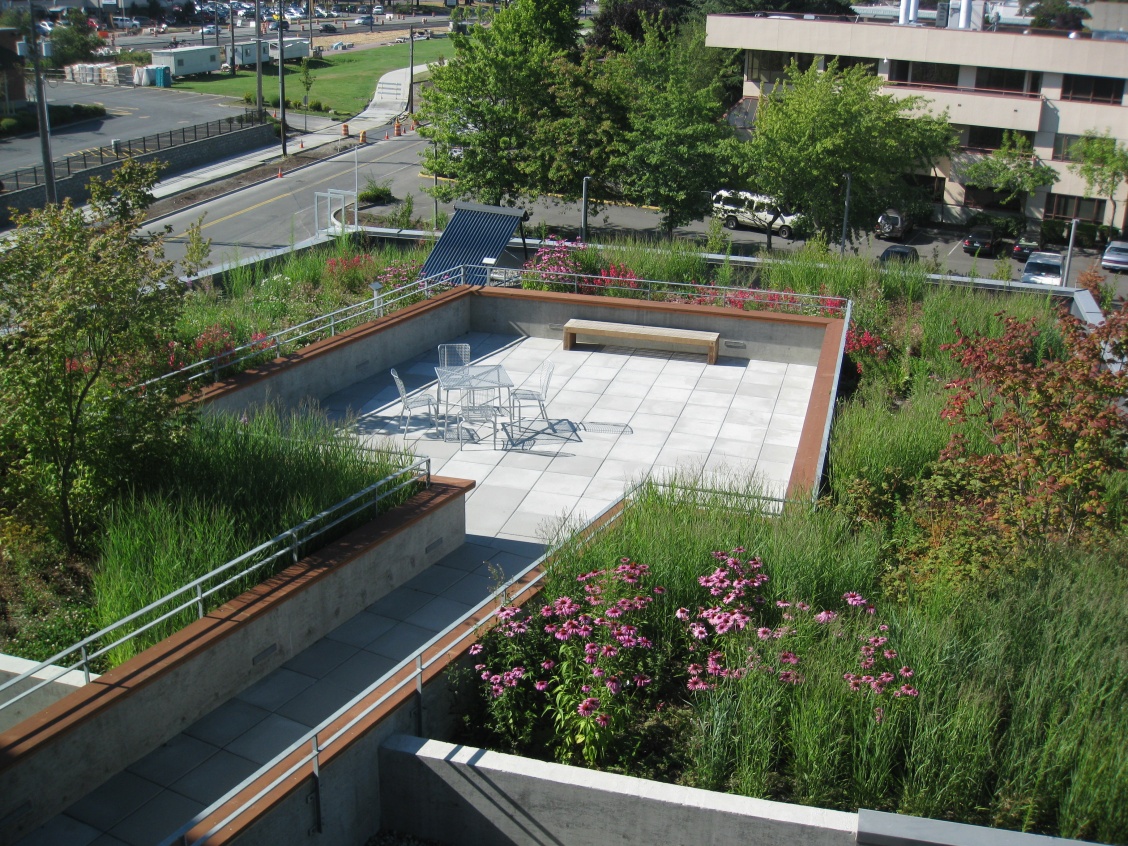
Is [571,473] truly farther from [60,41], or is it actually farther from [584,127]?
[60,41]

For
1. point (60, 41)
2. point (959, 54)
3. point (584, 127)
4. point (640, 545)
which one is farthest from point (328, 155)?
point (640, 545)

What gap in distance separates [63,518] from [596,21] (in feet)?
200

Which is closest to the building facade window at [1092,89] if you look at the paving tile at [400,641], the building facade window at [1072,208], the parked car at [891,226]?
the building facade window at [1072,208]

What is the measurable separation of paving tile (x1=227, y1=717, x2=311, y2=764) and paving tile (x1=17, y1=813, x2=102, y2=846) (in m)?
1.07

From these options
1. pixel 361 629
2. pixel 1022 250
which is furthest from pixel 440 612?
pixel 1022 250

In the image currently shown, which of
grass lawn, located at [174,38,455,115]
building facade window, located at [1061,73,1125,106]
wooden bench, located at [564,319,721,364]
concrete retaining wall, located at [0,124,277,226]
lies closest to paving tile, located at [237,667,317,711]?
wooden bench, located at [564,319,721,364]

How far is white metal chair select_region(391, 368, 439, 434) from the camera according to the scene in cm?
1348

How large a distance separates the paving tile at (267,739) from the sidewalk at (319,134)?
4159 cm

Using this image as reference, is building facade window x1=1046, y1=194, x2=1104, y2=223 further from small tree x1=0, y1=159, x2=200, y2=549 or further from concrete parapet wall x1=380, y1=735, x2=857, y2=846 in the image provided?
concrete parapet wall x1=380, y1=735, x2=857, y2=846

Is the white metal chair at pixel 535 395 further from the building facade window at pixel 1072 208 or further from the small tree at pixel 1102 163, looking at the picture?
the building facade window at pixel 1072 208

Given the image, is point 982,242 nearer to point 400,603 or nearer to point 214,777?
point 400,603

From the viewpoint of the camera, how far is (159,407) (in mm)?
9406

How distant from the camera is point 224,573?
8.43m

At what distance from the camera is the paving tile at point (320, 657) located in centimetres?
849
